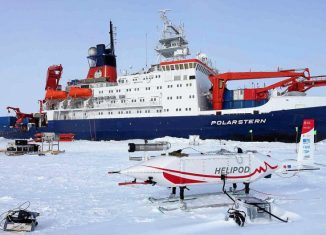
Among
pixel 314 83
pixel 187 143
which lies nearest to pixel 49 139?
pixel 187 143

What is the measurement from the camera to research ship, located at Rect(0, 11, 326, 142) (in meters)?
32.1

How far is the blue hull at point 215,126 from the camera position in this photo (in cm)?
3123

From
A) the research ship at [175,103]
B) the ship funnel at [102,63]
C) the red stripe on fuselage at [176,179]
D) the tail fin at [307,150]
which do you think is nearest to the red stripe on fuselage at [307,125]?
the tail fin at [307,150]

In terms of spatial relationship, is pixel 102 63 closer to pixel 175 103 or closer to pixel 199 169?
pixel 175 103

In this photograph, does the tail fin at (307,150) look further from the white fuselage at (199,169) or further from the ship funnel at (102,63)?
the ship funnel at (102,63)

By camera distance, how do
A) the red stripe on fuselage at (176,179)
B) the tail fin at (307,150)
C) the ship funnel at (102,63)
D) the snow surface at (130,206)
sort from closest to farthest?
the snow surface at (130,206), the red stripe on fuselage at (176,179), the tail fin at (307,150), the ship funnel at (102,63)

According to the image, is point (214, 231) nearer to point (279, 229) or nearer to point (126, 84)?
point (279, 229)

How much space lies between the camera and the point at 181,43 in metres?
42.6

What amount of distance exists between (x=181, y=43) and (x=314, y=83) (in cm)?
1808

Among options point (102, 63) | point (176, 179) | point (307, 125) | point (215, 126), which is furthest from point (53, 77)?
point (307, 125)

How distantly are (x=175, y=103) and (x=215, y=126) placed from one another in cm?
576

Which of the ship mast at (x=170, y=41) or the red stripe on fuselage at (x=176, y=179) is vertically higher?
the ship mast at (x=170, y=41)

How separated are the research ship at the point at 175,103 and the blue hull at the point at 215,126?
94mm

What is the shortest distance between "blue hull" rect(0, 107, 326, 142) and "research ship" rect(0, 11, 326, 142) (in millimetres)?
94
